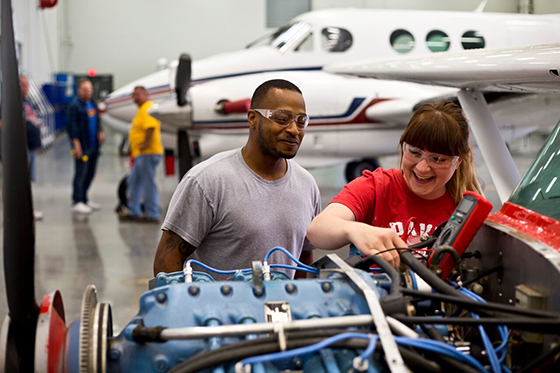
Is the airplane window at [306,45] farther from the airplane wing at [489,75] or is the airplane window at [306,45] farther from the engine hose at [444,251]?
the engine hose at [444,251]

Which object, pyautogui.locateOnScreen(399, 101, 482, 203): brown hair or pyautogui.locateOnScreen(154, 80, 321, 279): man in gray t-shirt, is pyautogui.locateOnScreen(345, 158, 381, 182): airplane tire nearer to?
pyautogui.locateOnScreen(154, 80, 321, 279): man in gray t-shirt

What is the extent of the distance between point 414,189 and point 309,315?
3.16 feet

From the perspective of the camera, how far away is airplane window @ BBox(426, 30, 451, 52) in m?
9.34

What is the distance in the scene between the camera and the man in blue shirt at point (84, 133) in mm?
9477

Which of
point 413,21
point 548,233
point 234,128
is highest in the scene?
point 413,21

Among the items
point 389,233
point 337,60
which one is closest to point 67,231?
point 337,60

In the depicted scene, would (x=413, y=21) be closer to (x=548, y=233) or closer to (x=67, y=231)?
(x=67, y=231)

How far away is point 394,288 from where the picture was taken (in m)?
1.47

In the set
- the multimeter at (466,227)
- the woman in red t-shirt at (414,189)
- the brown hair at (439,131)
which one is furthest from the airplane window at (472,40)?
the multimeter at (466,227)

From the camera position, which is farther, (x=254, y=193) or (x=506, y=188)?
(x=506, y=188)

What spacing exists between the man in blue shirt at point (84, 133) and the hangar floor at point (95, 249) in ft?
2.10

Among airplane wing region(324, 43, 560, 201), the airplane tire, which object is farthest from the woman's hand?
the airplane tire

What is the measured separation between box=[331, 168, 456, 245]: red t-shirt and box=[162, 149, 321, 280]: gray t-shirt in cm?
47

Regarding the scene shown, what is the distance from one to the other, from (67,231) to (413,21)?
18.1ft
